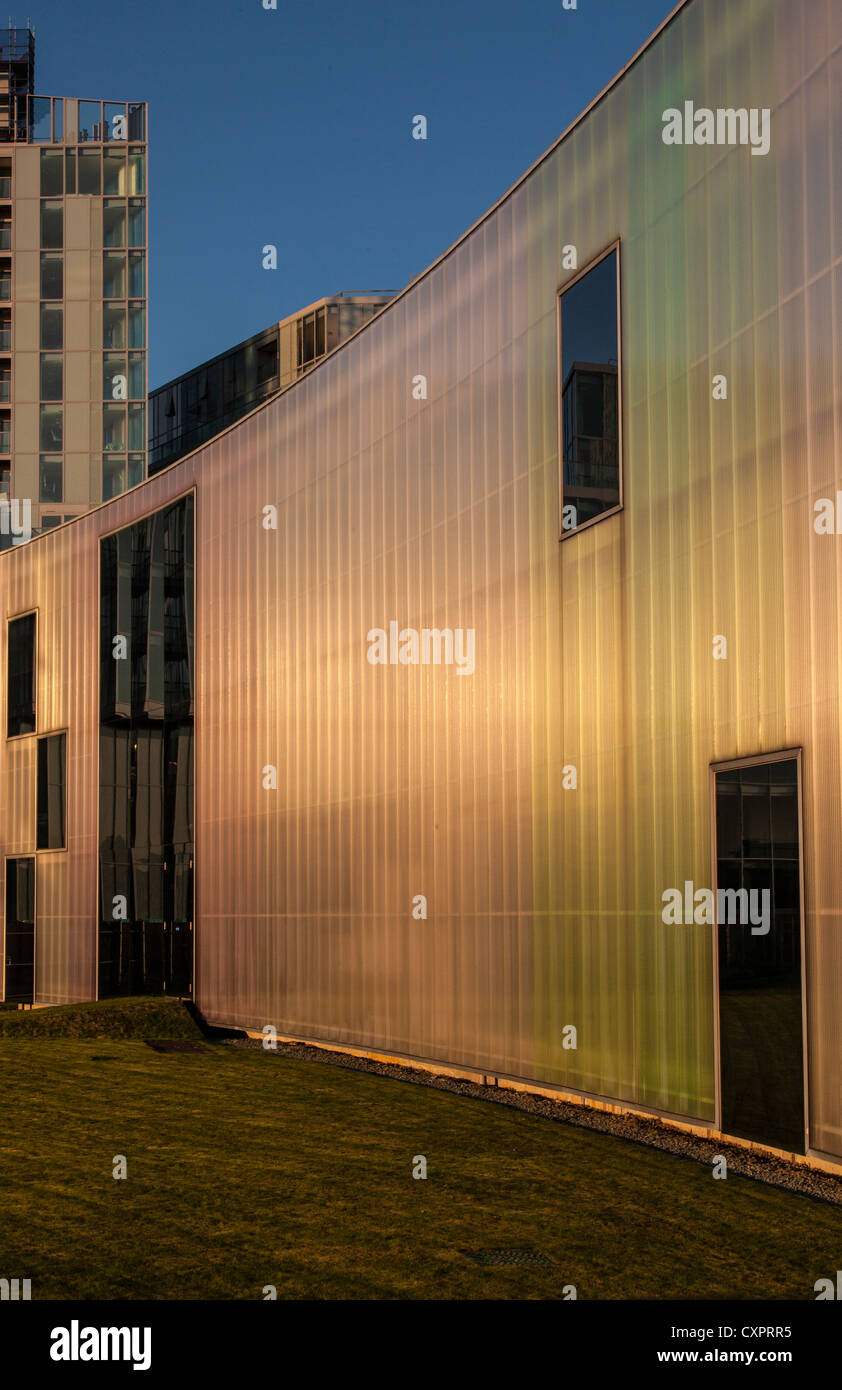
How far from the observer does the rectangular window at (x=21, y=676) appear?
114ft

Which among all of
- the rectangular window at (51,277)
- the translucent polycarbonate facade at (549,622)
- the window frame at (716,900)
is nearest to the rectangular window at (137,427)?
the rectangular window at (51,277)

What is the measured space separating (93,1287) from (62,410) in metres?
68.1

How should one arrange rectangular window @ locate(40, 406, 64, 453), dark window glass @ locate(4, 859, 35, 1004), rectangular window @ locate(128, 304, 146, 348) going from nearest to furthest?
dark window glass @ locate(4, 859, 35, 1004) < rectangular window @ locate(128, 304, 146, 348) < rectangular window @ locate(40, 406, 64, 453)

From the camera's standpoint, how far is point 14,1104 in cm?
1556

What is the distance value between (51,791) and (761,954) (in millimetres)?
23680

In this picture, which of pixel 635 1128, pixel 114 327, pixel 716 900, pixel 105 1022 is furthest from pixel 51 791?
pixel 114 327

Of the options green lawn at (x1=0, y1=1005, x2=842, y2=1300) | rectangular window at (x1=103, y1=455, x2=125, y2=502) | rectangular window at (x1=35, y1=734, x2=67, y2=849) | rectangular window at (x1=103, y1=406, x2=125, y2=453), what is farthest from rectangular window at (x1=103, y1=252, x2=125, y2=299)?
green lawn at (x1=0, y1=1005, x2=842, y2=1300)

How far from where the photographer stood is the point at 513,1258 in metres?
9.40

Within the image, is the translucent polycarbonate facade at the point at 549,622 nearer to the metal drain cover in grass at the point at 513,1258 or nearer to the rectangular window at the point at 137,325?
the metal drain cover in grass at the point at 513,1258

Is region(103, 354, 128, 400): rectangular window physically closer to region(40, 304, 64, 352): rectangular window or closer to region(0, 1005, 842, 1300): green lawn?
region(40, 304, 64, 352): rectangular window

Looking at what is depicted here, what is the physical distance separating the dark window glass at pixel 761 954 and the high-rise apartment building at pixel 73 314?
6059 cm

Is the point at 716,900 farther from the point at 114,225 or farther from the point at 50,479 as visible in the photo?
the point at 114,225

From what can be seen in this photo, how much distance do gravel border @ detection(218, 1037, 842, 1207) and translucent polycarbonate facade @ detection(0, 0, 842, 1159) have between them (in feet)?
0.93

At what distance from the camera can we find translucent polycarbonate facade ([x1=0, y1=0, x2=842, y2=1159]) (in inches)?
489
